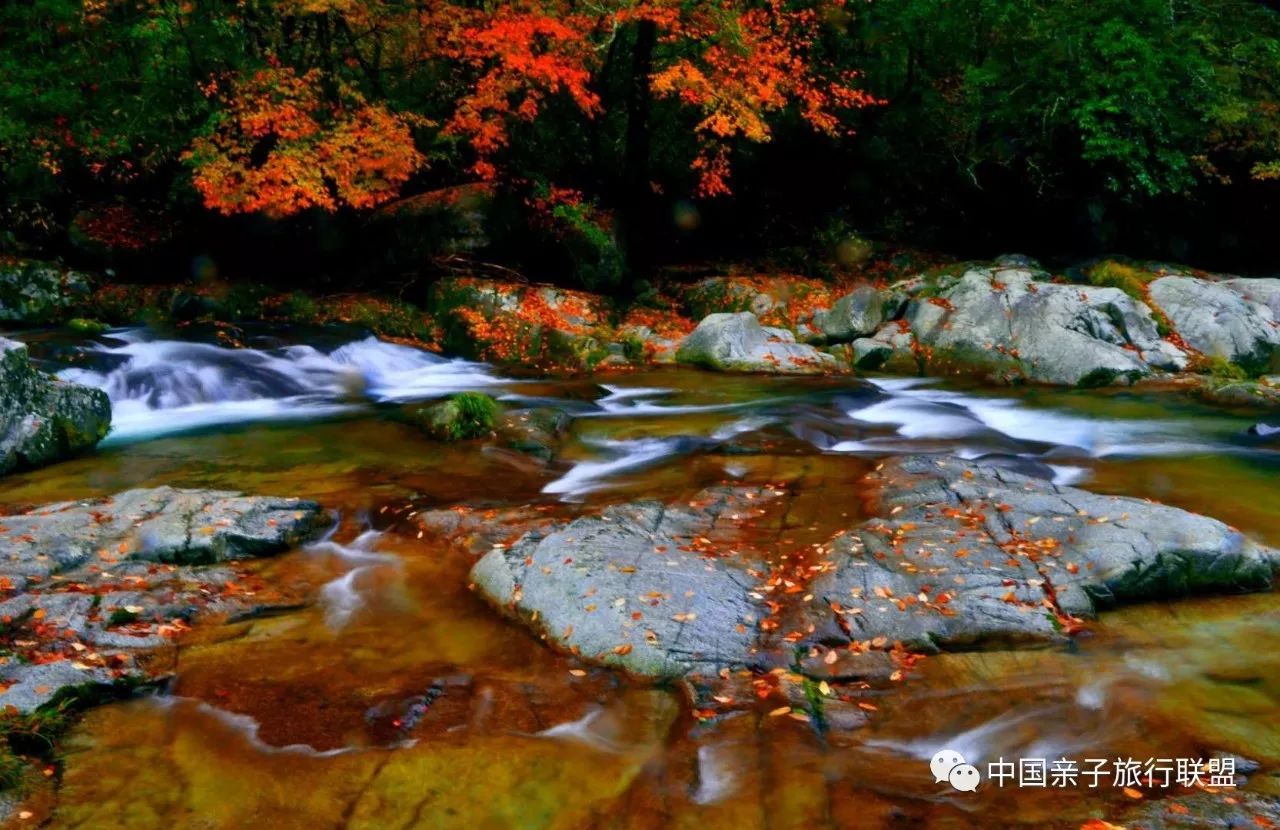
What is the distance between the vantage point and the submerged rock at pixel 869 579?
5.12 metres

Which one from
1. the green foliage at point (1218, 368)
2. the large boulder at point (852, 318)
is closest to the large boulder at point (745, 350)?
the large boulder at point (852, 318)

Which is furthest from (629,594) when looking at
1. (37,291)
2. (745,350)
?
(37,291)

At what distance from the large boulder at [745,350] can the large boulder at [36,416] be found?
31.0 ft

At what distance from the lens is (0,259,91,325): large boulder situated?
588 inches

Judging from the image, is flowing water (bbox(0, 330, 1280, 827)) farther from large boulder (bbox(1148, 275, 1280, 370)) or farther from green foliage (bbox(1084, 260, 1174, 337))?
green foliage (bbox(1084, 260, 1174, 337))

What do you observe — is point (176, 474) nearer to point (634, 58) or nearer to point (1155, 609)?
point (1155, 609)

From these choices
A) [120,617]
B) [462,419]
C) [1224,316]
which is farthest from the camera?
[1224,316]

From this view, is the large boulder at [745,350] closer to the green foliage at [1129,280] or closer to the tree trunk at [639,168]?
the tree trunk at [639,168]

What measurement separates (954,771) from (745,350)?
37.4 ft

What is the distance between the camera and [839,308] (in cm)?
1664

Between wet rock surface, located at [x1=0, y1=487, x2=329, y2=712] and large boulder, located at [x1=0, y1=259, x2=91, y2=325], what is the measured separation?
9.99 m

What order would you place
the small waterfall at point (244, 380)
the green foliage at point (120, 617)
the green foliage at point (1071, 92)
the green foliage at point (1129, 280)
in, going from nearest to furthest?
the green foliage at point (120, 617) < the small waterfall at point (244, 380) < the green foliage at point (1129, 280) < the green foliage at point (1071, 92)

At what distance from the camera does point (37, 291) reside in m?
15.3

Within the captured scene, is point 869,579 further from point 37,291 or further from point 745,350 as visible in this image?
point 37,291
